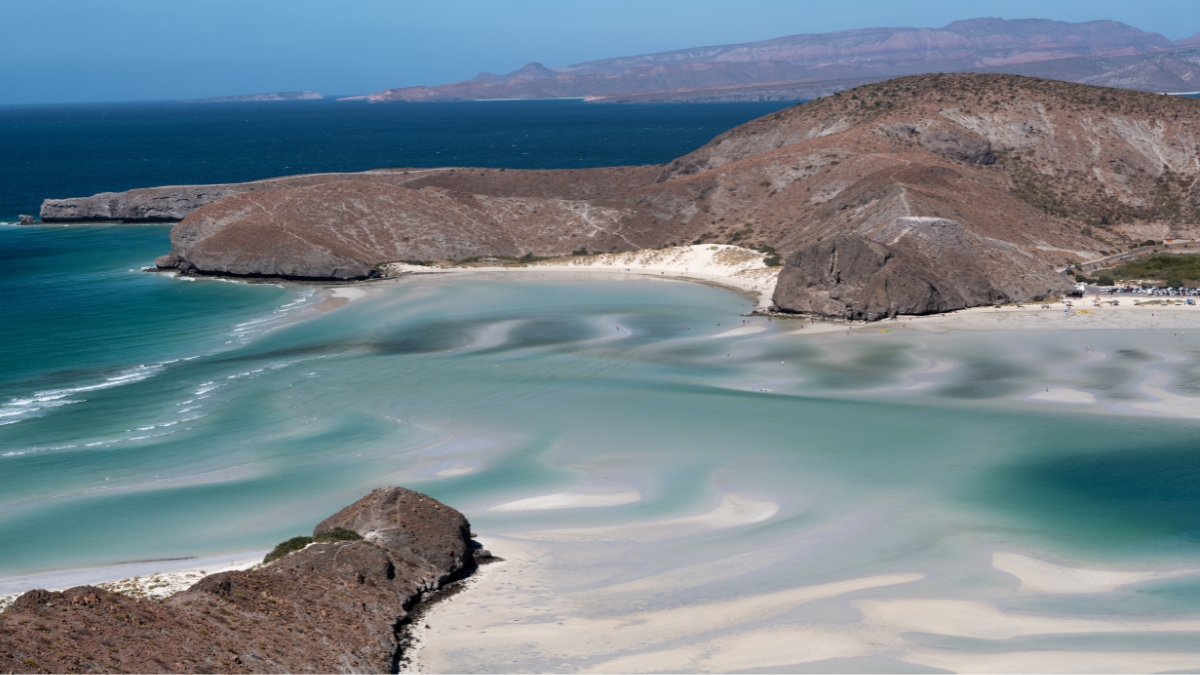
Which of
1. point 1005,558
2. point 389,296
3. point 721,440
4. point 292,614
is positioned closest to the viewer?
point 292,614

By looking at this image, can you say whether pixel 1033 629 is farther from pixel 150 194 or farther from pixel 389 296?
pixel 150 194

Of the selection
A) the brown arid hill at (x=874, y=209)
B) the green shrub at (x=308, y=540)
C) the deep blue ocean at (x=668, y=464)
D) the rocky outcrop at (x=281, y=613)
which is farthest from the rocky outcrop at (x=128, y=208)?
the rocky outcrop at (x=281, y=613)

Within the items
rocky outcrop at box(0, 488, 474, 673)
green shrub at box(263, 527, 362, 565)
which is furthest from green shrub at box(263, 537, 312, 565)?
rocky outcrop at box(0, 488, 474, 673)

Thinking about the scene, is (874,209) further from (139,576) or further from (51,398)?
(139,576)

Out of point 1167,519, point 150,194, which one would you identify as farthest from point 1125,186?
point 150,194

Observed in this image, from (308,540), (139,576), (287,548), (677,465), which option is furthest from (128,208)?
(287,548)

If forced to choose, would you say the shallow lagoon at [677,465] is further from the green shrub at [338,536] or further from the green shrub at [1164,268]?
the green shrub at [1164,268]
